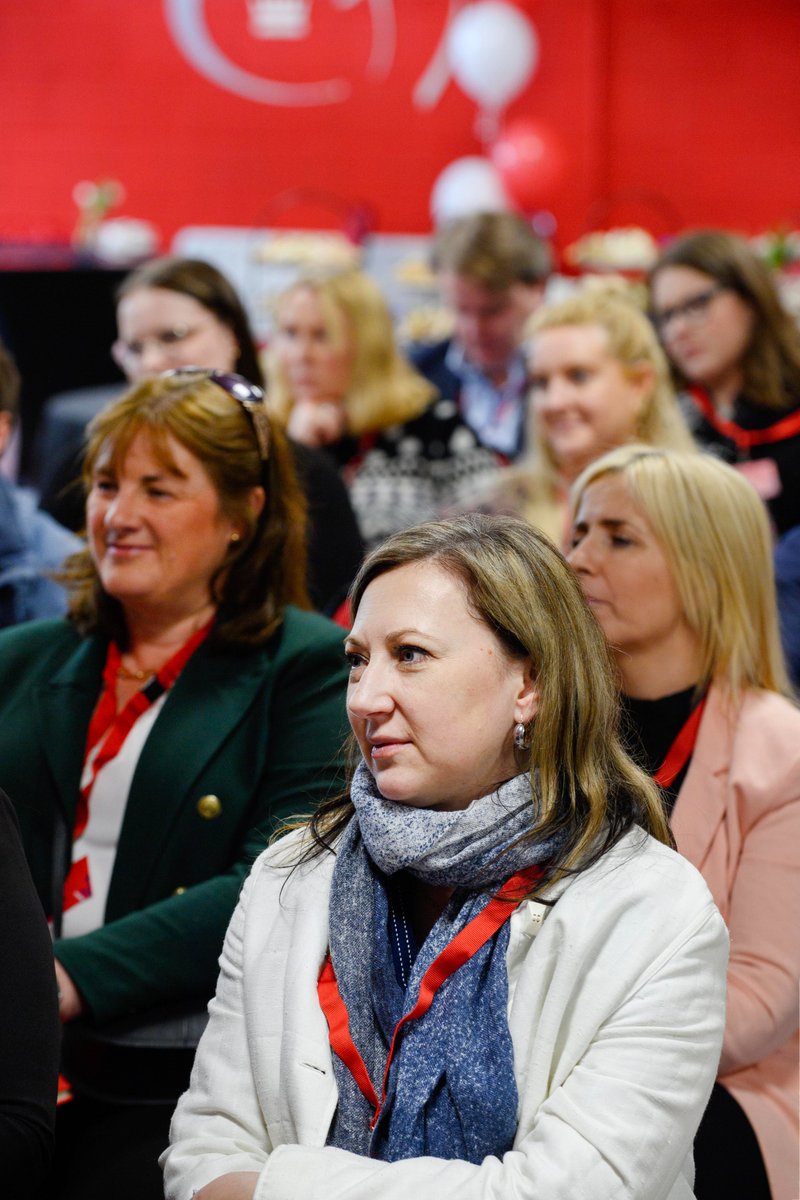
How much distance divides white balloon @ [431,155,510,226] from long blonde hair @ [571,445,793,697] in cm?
612

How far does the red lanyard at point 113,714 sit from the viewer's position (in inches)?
85.5

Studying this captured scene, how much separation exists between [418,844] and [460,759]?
11 cm

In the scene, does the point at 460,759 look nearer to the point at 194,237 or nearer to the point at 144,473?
the point at 144,473

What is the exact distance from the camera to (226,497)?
2.32 m

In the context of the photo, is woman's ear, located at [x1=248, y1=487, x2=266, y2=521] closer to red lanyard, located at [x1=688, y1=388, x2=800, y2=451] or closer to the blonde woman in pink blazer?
the blonde woman in pink blazer

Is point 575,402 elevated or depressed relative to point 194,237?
depressed

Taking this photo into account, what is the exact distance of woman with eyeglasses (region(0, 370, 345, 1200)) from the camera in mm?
1991

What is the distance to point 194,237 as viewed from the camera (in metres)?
8.09

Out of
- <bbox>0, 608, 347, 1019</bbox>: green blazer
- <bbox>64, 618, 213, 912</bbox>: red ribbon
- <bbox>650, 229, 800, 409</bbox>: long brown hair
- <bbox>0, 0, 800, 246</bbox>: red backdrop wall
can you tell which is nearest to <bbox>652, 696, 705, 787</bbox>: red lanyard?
<bbox>0, 608, 347, 1019</bbox>: green blazer

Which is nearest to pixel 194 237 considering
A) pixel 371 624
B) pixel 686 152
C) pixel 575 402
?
pixel 686 152

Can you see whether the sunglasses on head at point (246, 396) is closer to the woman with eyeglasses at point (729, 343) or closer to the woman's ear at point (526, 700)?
the woman's ear at point (526, 700)

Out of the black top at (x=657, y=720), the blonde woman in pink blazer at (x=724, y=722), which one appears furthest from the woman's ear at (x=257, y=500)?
the black top at (x=657, y=720)

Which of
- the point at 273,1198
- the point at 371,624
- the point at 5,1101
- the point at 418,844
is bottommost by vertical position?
the point at 273,1198

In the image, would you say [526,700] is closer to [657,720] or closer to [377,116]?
[657,720]
